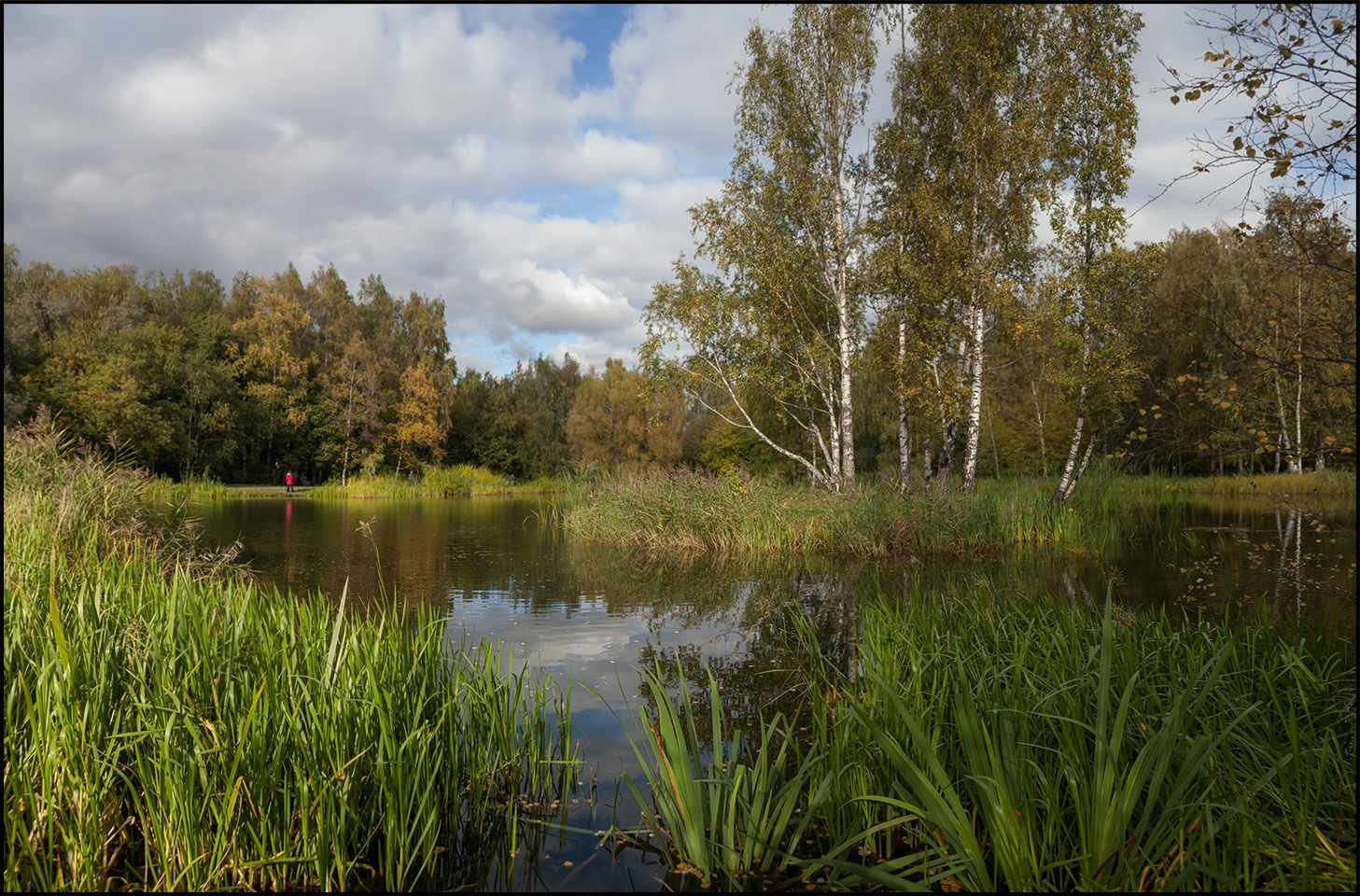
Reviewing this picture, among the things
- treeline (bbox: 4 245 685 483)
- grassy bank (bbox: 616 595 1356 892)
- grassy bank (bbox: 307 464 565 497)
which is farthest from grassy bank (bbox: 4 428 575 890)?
grassy bank (bbox: 307 464 565 497)

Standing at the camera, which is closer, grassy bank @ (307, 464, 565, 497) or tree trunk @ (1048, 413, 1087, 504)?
tree trunk @ (1048, 413, 1087, 504)

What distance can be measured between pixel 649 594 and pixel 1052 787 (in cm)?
749

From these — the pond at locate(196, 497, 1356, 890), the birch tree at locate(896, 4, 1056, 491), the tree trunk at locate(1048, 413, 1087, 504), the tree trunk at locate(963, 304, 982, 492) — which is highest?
→ the birch tree at locate(896, 4, 1056, 491)

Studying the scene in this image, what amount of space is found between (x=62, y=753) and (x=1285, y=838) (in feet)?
Result: 16.9

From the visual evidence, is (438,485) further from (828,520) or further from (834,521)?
(834,521)

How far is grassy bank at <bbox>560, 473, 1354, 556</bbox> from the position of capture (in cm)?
1275

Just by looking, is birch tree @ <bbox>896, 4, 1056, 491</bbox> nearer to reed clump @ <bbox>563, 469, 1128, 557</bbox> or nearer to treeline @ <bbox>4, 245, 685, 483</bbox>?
reed clump @ <bbox>563, 469, 1128, 557</bbox>

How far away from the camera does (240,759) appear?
9.02ft

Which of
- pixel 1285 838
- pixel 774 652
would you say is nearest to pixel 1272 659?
pixel 1285 838

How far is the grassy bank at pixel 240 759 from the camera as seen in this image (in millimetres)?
2773

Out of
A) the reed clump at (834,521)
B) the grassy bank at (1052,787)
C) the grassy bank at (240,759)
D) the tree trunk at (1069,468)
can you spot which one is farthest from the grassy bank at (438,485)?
the grassy bank at (1052,787)

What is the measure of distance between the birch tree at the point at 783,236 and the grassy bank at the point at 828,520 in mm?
2271

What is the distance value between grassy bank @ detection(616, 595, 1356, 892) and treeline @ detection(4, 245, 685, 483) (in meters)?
26.2

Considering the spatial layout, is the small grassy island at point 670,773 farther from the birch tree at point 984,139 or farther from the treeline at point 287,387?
the treeline at point 287,387
